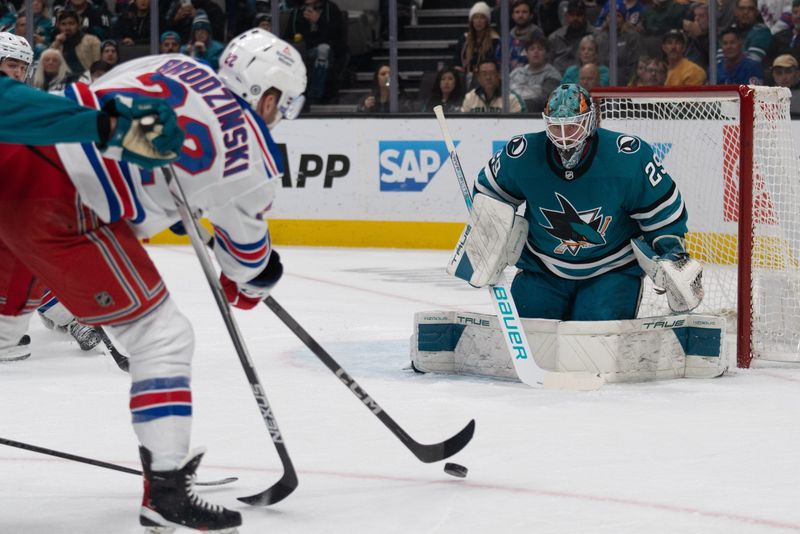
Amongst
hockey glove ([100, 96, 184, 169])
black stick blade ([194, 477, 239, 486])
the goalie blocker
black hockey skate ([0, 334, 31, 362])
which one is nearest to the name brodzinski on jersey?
hockey glove ([100, 96, 184, 169])

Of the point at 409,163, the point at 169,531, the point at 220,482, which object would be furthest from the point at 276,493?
the point at 409,163

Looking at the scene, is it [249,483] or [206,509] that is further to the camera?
[249,483]

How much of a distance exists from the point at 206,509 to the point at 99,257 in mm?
453

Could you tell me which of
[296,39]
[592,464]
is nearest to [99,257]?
[592,464]

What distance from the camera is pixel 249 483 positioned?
2.81 m

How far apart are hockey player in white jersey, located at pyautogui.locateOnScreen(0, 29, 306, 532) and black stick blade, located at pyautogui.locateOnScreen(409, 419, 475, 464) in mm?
705

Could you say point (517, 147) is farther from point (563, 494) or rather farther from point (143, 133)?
point (143, 133)

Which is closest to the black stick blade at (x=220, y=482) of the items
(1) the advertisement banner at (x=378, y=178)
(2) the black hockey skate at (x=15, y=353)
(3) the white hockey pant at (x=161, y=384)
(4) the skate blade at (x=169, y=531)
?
(4) the skate blade at (x=169, y=531)

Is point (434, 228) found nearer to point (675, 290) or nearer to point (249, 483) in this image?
point (675, 290)

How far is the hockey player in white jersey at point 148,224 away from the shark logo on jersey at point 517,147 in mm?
1917

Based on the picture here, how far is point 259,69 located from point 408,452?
109cm

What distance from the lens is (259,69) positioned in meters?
2.37

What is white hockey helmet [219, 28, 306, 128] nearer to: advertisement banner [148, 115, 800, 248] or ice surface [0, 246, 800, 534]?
ice surface [0, 246, 800, 534]

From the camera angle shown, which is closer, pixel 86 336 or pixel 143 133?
pixel 143 133
